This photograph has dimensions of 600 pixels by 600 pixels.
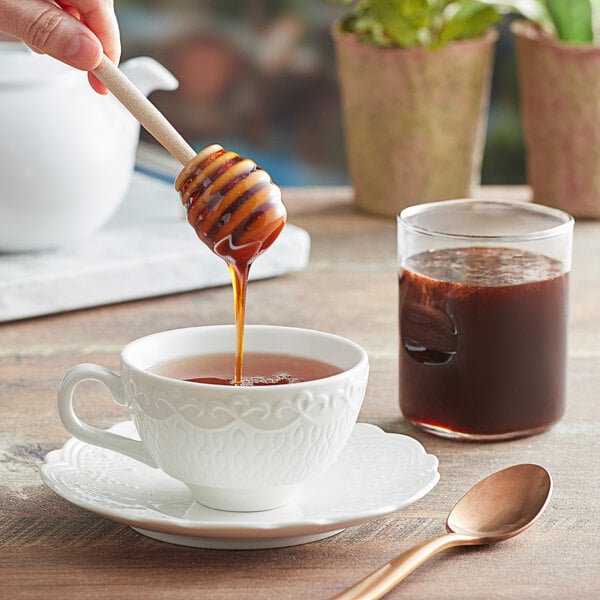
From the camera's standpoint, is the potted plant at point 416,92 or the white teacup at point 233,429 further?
the potted plant at point 416,92

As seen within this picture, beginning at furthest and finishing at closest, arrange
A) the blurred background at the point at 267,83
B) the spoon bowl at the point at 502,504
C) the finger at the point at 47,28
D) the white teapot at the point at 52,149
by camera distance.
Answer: the blurred background at the point at 267,83, the white teapot at the point at 52,149, the finger at the point at 47,28, the spoon bowl at the point at 502,504

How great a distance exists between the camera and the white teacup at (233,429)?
0.74 meters

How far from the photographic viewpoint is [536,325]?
3.06ft

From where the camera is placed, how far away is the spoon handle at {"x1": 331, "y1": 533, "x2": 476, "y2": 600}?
661 mm

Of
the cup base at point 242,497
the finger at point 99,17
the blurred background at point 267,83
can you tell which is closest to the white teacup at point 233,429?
the cup base at point 242,497

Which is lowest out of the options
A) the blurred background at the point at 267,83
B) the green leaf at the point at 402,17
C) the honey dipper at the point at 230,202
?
the blurred background at the point at 267,83

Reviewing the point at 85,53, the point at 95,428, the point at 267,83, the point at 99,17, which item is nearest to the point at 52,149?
the point at 99,17

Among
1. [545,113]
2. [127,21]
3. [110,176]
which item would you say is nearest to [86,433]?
[110,176]

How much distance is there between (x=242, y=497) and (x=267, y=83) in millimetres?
2541

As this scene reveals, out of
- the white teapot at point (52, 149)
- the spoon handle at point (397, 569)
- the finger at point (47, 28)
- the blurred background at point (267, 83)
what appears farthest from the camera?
the blurred background at point (267, 83)

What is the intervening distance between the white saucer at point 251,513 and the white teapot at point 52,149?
1.65 feet

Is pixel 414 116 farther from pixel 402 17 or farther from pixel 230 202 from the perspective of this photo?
pixel 230 202

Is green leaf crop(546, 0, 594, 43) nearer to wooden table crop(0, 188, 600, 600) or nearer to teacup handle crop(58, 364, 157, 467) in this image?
wooden table crop(0, 188, 600, 600)

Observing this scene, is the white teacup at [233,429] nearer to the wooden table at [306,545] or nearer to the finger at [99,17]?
the wooden table at [306,545]
